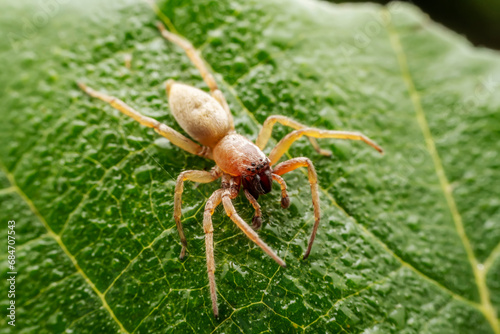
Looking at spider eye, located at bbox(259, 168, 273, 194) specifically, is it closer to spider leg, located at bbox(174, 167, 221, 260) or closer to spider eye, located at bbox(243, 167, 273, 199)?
spider eye, located at bbox(243, 167, 273, 199)

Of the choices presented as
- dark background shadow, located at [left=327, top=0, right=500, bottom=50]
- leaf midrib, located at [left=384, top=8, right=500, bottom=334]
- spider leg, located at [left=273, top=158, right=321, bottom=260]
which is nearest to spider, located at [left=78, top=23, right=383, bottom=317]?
spider leg, located at [left=273, top=158, right=321, bottom=260]

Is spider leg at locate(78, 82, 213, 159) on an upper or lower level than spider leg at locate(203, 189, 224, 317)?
upper

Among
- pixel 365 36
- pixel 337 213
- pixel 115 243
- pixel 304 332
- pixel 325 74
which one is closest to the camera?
pixel 304 332

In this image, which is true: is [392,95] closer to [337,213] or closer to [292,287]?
[337,213]

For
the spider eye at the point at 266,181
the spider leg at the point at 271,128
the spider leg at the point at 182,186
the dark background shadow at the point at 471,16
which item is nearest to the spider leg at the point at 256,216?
the spider eye at the point at 266,181

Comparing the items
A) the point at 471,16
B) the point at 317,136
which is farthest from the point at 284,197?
the point at 471,16

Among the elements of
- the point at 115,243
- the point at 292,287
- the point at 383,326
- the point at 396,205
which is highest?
the point at 115,243

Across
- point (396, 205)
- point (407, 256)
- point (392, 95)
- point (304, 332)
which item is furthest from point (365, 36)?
point (304, 332)

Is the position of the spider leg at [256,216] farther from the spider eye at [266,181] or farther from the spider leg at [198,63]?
the spider leg at [198,63]
